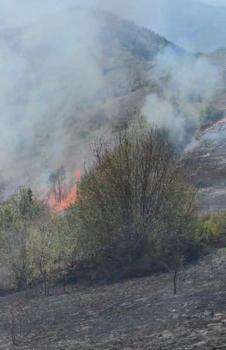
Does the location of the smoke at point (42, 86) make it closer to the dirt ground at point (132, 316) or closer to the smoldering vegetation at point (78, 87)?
the smoldering vegetation at point (78, 87)

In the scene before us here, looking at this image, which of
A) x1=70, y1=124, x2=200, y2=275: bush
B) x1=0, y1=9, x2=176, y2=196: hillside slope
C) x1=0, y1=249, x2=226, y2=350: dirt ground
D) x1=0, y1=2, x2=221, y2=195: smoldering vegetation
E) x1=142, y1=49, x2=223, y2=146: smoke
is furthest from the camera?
x1=0, y1=9, x2=176, y2=196: hillside slope

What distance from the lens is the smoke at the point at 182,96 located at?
7994cm

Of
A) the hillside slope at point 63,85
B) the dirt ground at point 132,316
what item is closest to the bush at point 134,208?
the dirt ground at point 132,316

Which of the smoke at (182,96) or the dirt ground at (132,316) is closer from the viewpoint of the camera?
the dirt ground at (132,316)

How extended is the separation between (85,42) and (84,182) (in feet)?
532

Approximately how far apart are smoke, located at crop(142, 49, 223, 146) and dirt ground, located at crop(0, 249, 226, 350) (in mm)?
47563

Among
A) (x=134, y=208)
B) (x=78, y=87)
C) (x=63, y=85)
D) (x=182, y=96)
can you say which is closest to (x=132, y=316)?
(x=134, y=208)

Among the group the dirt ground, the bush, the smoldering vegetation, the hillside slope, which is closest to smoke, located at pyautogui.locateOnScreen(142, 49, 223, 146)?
the smoldering vegetation

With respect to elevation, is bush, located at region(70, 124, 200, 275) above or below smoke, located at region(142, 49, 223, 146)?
below

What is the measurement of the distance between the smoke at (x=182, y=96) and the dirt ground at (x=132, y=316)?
4756 cm

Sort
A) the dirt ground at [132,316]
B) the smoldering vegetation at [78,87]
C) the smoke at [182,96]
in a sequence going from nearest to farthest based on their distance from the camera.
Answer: the dirt ground at [132,316] → the smoke at [182,96] → the smoldering vegetation at [78,87]

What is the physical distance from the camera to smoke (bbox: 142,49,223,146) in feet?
262

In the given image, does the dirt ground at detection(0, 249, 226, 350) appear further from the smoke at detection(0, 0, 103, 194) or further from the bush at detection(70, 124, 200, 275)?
the smoke at detection(0, 0, 103, 194)

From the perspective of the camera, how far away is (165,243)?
82.0ft
